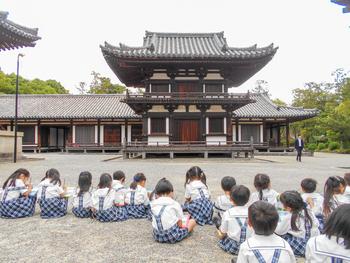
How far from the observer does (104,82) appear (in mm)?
55125

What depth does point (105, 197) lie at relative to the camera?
4.95 m

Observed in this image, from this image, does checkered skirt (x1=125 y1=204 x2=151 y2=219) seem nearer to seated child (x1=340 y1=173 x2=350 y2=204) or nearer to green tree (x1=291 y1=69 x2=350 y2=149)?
seated child (x1=340 y1=173 x2=350 y2=204)

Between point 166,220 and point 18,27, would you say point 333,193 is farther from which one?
point 18,27

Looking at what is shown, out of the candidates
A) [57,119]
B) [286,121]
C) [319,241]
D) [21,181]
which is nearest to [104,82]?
[57,119]

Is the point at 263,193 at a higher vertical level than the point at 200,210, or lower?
higher

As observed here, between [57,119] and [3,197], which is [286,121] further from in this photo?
[3,197]

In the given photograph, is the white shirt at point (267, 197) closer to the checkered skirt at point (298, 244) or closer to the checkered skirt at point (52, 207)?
the checkered skirt at point (298, 244)

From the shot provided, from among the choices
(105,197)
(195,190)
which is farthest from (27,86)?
(195,190)

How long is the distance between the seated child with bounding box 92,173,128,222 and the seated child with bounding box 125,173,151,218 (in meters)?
0.26

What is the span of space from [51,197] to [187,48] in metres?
19.4

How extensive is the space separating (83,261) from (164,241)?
111 centimetres

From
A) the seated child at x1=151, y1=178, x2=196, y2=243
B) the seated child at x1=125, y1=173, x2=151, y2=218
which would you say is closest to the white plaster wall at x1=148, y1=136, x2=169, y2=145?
the seated child at x1=125, y1=173, x2=151, y2=218

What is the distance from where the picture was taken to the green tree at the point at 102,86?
54725 millimetres

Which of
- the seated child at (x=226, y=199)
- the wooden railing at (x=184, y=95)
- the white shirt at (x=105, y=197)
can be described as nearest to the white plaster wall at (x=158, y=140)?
the wooden railing at (x=184, y=95)
